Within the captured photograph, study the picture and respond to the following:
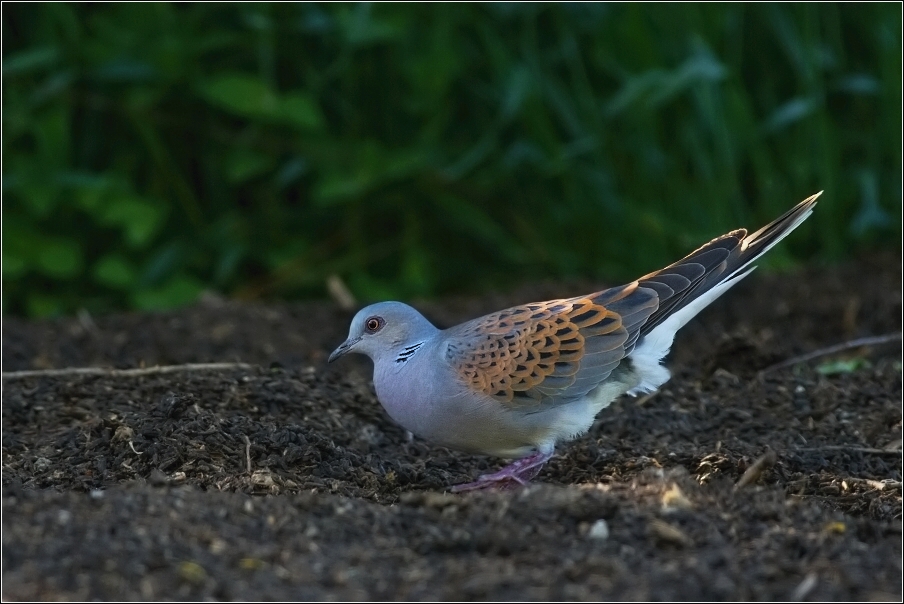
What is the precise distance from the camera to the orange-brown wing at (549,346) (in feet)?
14.3

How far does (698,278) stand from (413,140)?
4.38 m

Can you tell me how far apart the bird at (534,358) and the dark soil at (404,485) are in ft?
0.62

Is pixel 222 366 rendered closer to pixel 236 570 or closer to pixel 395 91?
pixel 236 570

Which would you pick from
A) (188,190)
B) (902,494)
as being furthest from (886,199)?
(902,494)

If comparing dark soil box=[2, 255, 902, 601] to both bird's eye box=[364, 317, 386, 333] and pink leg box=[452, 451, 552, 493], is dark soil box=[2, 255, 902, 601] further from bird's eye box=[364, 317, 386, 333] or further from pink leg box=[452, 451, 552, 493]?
bird's eye box=[364, 317, 386, 333]

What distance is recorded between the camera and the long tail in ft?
15.1

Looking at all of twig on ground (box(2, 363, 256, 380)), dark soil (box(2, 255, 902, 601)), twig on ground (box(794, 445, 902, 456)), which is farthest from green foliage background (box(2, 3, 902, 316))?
twig on ground (box(794, 445, 902, 456))

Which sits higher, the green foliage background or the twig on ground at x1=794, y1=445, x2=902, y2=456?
the green foliage background

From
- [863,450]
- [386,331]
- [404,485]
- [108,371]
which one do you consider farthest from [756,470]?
[108,371]

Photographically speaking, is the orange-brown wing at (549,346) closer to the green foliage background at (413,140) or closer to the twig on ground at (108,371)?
the twig on ground at (108,371)

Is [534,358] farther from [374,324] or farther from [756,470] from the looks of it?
[756,470]

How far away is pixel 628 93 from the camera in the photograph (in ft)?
26.2

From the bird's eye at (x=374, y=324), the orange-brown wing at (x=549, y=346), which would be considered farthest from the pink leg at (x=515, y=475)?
the bird's eye at (x=374, y=324)

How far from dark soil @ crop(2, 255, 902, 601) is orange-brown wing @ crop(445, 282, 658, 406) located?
34cm
